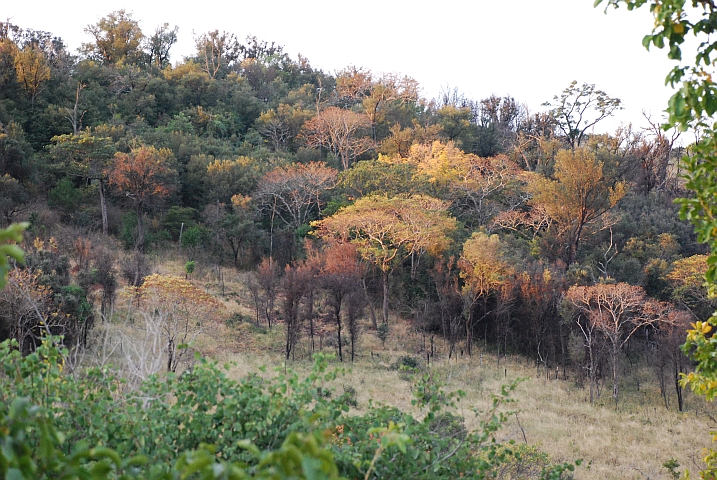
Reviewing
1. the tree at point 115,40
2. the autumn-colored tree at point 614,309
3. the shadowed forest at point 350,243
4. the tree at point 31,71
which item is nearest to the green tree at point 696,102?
the shadowed forest at point 350,243

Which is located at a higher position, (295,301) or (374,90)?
(374,90)

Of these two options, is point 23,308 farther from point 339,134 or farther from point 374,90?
point 374,90

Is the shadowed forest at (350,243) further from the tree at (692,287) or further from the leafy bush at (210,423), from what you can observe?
the leafy bush at (210,423)

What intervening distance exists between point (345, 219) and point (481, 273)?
19.4 feet

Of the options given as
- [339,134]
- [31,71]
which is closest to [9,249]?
[31,71]

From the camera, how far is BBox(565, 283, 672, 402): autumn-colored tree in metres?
18.3

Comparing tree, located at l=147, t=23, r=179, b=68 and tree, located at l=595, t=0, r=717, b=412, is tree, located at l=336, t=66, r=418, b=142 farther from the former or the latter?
tree, located at l=595, t=0, r=717, b=412

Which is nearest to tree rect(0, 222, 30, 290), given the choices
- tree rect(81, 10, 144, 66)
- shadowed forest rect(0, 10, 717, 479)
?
shadowed forest rect(0, 10, 717, 479)

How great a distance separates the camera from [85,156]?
25.8m

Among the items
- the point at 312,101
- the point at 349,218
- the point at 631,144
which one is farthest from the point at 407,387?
the point at 312,101

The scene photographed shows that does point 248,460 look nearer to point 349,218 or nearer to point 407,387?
point 407,387

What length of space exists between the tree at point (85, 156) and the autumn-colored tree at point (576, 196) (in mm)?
19762

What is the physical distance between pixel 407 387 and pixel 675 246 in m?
16.1

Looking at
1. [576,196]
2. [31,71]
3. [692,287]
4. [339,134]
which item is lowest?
[692,287]
